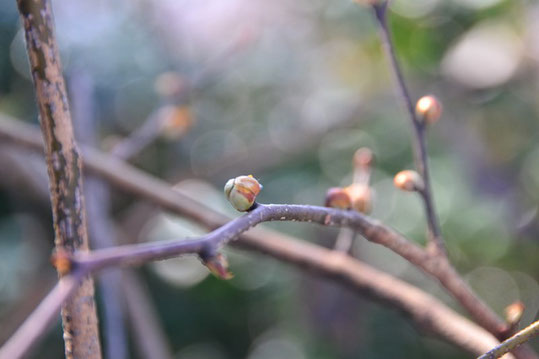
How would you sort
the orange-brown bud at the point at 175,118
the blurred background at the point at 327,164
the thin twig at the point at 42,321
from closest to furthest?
the thin twig at the point at 42,321 < the orange-brown bud at the point at 175,118 < the blurred background at the point at 327,164

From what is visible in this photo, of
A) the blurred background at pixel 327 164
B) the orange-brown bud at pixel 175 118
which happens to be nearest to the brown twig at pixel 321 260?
the orange-brown bud at pixel 175 118

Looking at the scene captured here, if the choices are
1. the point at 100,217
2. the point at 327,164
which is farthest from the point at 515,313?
the point at 327,164

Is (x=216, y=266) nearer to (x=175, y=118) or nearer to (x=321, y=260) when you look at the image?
(x=321, y=260)

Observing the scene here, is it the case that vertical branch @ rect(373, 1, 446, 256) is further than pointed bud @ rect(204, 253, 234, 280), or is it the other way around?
vertical branch @ rect(373, 1, 446, 256)

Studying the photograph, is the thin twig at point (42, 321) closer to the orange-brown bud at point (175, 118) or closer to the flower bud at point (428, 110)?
the flower bud at point (428, 110)

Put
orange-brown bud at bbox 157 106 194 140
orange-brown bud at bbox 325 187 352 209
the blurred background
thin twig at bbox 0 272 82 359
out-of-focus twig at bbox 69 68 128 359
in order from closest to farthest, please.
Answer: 1. thin twig at bbox 0 272 82 359
2. orange-brown bud at bbox 325 187 352 209
3. out-of-focus twig at bbox 69 68 128 359
4. orange-brown bud at bbox 157 106 194 140
5. the blurred background

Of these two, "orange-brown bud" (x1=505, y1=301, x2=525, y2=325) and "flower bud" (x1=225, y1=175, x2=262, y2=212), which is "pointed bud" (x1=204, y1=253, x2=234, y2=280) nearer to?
"flower bud" (x1=225, y1=175, x2=262, y2=212)

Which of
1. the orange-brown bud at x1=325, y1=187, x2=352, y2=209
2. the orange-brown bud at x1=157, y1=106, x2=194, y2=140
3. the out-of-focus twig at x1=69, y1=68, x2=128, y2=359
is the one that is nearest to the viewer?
the orange-brown bud at x1=325, y1=187, x2=352, y2=209

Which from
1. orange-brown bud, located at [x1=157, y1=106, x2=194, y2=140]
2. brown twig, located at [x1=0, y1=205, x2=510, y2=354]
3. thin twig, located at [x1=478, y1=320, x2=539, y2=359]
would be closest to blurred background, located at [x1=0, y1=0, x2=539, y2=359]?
orange-brown bud, located at [x1=157, y1=106, x2=194, y2=140]
